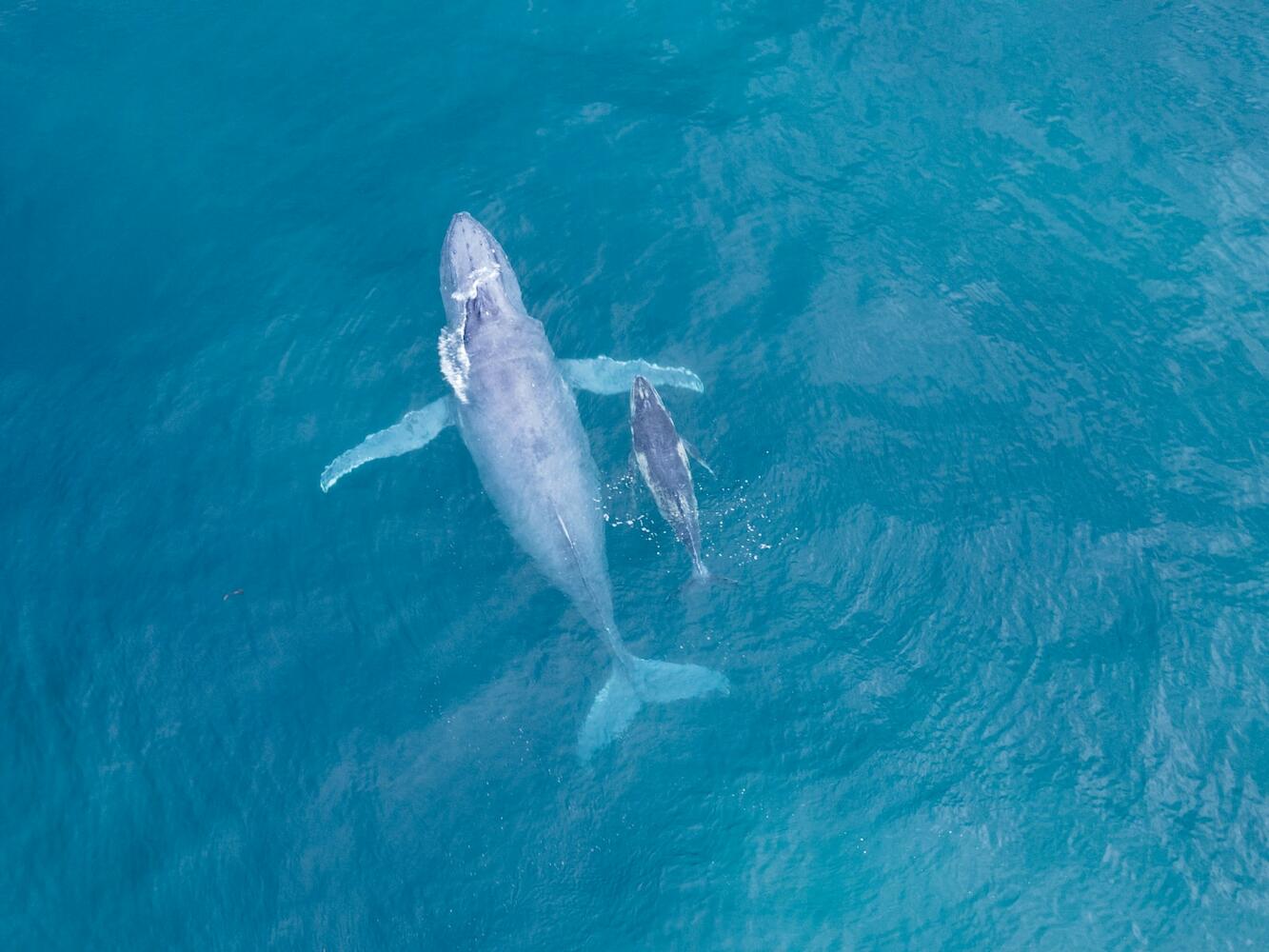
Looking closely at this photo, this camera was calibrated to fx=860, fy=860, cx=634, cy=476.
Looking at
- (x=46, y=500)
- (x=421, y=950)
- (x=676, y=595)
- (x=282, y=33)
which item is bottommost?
(x=421, y=950)

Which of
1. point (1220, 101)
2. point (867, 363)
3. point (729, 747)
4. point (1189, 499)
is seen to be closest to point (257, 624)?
point (729, 747)

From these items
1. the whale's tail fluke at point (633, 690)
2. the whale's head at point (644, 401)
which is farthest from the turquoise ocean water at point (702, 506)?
the whale's head at point (644, 401)

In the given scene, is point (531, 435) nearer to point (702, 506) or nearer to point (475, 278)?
point (702, 506)

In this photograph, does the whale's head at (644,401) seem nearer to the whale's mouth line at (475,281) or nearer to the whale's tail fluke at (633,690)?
the whale's mouth line at (475,281)

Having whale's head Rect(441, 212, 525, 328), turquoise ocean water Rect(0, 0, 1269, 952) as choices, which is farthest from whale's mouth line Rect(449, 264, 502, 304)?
turquoise ocean water Rect(0, 0, 1269, 952)

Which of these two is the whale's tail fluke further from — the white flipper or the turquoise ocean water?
the white flipper

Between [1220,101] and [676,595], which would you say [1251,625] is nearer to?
[676,595]
